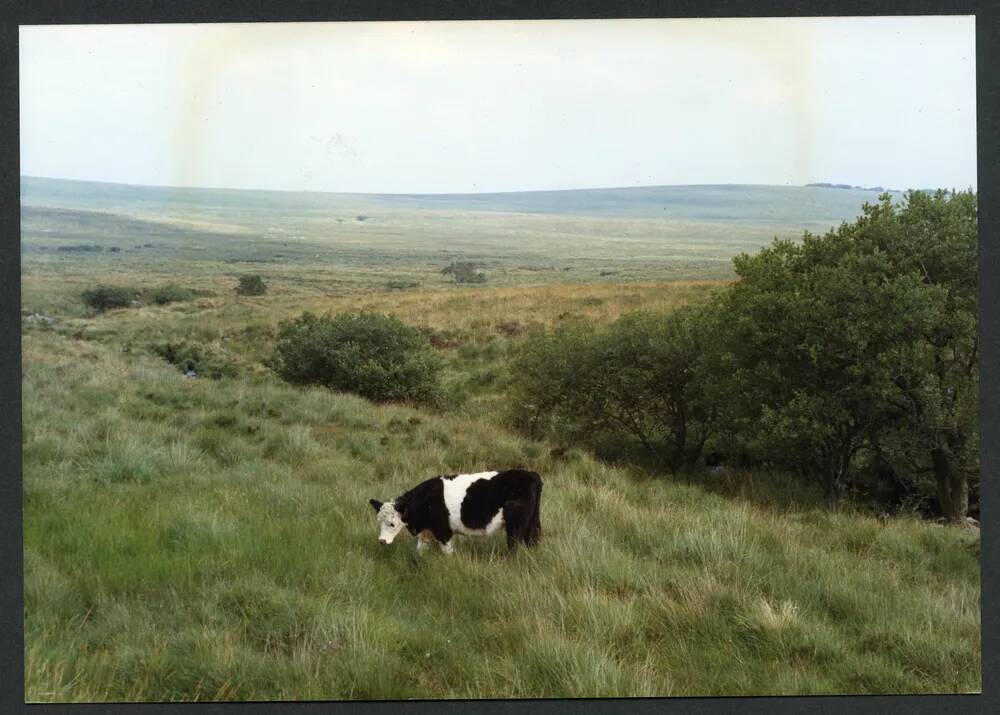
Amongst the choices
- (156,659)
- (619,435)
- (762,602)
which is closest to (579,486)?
(619,435)

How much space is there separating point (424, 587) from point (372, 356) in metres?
2.59

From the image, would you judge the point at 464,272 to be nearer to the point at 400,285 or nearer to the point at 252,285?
the point at 400,285

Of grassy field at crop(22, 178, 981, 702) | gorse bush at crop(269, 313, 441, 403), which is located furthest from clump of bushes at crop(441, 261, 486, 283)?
gorse bush at crop(269, 313, 441, 403)

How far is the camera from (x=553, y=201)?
5902mm

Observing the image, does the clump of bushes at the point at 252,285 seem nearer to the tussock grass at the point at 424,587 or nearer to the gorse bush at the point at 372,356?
the gorse bush at the point at 372,356

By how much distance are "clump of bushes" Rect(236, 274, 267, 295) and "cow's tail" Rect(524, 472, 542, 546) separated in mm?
3475

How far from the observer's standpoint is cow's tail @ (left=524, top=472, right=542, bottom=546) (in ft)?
15.0

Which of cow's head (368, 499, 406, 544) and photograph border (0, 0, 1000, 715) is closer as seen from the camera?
cow's head (368, 499, 406, 544)

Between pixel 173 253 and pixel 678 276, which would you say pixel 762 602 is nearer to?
pixel 678 276

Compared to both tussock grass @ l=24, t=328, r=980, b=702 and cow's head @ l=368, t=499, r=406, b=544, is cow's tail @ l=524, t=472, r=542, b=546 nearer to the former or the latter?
tussock grass @ l=24, t=328, r=980, b=702

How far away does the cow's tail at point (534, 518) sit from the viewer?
15.0 feet

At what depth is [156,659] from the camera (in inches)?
156

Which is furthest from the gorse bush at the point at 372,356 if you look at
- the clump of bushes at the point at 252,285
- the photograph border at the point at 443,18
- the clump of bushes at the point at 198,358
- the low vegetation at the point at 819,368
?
the photograph border at the point at 443,18

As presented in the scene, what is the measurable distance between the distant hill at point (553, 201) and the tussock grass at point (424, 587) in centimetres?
160
